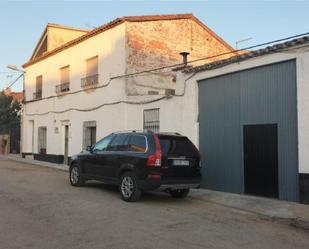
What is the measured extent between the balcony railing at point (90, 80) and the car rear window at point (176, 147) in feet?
31.9

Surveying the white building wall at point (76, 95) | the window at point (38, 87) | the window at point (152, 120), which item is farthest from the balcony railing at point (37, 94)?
the window at point (152, 120)

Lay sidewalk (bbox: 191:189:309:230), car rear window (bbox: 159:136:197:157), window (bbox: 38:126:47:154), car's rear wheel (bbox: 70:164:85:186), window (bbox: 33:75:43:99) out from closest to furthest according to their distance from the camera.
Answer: sidewalk (bbox: 191:189:309:230) → car rear window (bbox: 159:136:197:157) → car's rear wheel (bbox: 70:164:85:186) → window (bbox: 38:126:47:154) → window (bbox: 33:75:43:99)

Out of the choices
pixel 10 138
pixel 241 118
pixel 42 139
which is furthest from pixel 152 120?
pixel 10 138

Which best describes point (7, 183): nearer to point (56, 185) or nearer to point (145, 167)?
point (56, 185)

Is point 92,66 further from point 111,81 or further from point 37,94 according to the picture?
point 37,94

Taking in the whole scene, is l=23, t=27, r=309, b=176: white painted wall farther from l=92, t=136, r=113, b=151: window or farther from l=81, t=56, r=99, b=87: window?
l=92, t=136, r=113, b=151: window

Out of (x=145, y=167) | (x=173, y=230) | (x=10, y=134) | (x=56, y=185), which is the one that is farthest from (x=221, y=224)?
(x=10, y=134)

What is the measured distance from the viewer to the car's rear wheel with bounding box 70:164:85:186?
510 inches

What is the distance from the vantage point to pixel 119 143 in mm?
11383

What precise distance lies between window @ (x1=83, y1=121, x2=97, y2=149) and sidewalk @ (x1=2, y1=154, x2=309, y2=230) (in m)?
8.64

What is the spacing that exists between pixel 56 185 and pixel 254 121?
6.35 metres

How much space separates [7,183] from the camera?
13648 millimetres

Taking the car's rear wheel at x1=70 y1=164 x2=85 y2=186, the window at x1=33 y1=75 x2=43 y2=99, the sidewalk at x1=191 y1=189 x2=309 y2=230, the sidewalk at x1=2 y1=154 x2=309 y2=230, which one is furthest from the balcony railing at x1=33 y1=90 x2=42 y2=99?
the sidewalk at x1=191 y1=189 x2=309 y2=230

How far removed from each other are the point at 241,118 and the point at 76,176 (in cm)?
524
